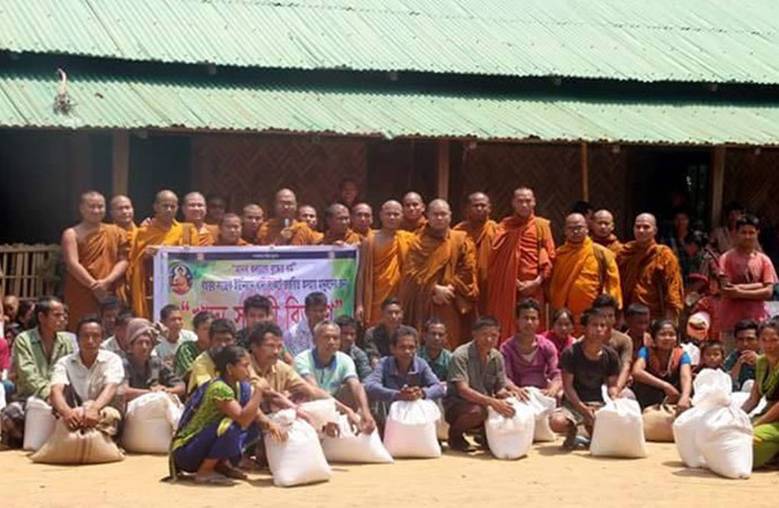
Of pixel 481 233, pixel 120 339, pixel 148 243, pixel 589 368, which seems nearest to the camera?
pixel 120 339

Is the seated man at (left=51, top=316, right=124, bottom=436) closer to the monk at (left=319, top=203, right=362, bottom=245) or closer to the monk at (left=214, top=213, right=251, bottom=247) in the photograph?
the monk at (left=214, top=213, right=251, bottom=247)

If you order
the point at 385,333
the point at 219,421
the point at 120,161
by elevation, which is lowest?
the point at 219,421

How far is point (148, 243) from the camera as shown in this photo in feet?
34.1

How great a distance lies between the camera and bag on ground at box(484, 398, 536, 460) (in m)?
8.95

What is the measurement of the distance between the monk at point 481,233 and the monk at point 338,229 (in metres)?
0.80

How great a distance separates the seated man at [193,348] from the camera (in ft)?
29.9

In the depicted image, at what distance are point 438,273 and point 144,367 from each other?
99.1 inches

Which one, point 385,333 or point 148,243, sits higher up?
point 148,243

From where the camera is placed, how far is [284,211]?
429 inches

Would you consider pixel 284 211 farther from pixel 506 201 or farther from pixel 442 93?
pixel 506 201

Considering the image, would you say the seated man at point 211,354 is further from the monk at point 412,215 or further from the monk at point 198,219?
the monk at point 412,215

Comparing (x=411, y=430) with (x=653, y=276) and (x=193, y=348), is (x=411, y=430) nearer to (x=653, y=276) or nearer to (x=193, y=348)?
(x=193, y=348)

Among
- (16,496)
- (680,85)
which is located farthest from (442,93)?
(16,496)

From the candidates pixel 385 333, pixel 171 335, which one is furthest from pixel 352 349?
pixel 171 335
